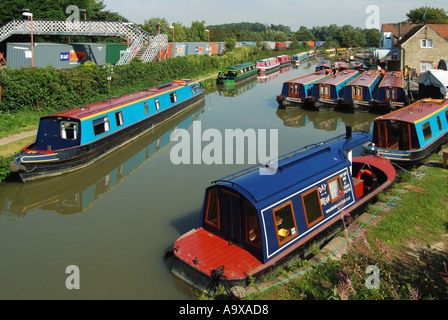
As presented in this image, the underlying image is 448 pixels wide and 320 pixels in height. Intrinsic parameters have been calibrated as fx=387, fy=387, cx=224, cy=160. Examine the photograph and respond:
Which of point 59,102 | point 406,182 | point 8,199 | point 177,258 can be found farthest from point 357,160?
point 59,102

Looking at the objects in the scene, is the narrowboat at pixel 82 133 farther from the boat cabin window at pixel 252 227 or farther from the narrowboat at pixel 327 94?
the narrowboat at pixel 327 94

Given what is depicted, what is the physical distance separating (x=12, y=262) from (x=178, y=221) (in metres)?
4.09

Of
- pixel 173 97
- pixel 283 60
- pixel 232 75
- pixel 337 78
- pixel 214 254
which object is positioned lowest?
pixel 214 254

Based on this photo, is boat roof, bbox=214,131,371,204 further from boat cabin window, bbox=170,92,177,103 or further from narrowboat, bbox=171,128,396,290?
boat cabin window, bbox=170,92,177,103

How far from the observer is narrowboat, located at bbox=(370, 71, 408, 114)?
77.0ft

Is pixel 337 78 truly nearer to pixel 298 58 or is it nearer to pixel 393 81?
pixel 393 81

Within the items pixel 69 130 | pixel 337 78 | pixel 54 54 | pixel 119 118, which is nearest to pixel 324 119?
pixel 337 78

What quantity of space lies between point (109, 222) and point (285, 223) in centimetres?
540

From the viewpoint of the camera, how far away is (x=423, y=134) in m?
14.2

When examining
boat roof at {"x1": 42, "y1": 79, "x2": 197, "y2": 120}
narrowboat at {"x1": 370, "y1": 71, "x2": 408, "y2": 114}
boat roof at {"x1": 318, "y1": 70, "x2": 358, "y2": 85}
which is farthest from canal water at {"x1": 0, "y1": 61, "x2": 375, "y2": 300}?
boat roof at {"x1": 318, "y1": 70, "x2": 358, "y2": 85}

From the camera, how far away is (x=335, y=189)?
9195mm

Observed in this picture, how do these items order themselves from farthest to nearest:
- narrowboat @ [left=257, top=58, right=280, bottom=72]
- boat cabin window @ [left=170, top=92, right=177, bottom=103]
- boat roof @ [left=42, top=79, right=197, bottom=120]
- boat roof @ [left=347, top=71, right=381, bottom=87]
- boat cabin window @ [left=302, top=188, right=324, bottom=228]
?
1. narrowboat @ [left=257, top=58, right=280, bottom=72]
2. boat roof @ [left=347, top=71, right=381, bottom=87]
3. boat cabin window @ [left=170, top=92, right=177, bottom=103]
4. boat roof @ [left=42, top=79, right=197, bottom=120]
5. boat cabin window @ [left=302, top=188, right=324, bottom=228]

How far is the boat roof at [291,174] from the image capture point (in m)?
7.61
